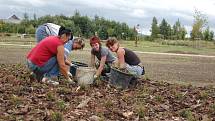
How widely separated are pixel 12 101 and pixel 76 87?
7.33 feet

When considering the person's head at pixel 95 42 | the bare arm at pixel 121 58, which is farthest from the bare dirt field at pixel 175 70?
the person's head at pixel 95 42

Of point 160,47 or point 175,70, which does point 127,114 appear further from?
point 160,47

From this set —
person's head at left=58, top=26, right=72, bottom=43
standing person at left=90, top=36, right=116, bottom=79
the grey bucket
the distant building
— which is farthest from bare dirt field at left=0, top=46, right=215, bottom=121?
the distant building

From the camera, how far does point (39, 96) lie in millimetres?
7738

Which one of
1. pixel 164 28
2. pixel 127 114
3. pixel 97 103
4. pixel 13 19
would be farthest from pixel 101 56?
pixel 13 19

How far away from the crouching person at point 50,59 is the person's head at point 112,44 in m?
0.99

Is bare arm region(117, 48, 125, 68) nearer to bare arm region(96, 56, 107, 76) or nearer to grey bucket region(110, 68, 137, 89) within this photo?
bare arm region(96, 56, 107, 76)

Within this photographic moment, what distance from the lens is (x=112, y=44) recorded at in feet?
32.8

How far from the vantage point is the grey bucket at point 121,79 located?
366 inches

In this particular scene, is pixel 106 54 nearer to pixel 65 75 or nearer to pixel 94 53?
pixel 94 53

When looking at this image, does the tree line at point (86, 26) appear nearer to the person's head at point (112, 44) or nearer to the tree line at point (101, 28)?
the tree line at point (101, 28)

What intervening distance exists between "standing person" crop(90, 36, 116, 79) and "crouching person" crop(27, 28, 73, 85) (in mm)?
782

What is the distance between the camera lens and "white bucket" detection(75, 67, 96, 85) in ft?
31.1

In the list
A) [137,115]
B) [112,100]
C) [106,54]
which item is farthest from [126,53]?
[137,115]
